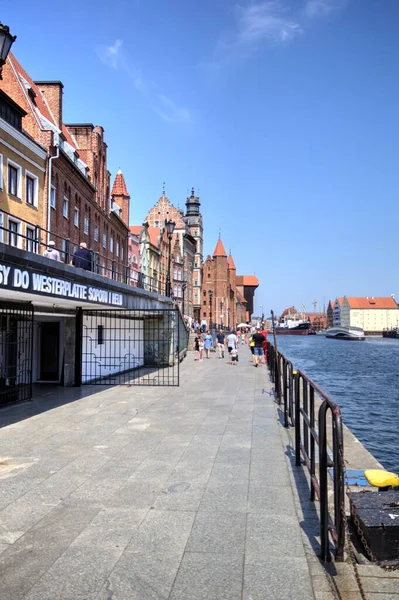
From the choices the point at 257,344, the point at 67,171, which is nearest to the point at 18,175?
the point at 67,171

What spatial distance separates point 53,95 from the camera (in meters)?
29.4

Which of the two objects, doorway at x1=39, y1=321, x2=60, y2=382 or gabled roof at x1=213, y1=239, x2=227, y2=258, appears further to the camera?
gabled roof at x1=213, y1=239, x2=227, y2=258

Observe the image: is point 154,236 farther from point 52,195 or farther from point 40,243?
point 40,243

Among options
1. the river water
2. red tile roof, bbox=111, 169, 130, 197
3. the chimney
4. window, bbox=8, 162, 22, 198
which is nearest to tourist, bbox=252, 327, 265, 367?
the river water

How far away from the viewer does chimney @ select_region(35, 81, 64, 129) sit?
29303 millimetres

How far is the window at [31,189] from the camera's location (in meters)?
22.5

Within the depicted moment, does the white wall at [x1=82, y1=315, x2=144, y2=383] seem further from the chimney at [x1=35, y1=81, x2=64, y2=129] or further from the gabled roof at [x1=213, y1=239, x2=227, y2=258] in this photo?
the gabled roof at [x1=213, y1=239, x2=227, y2=258]

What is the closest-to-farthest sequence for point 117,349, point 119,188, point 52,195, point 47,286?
point 47,286 → point 117,349 → point 52,195 → point 119,188

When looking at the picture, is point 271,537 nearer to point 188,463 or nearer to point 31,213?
point 188,463

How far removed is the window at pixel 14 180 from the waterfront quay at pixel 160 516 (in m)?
13.6

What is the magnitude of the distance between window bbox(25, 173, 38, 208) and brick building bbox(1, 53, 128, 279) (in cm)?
84

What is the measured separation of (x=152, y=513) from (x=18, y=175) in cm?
1945

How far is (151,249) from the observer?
61.6 m

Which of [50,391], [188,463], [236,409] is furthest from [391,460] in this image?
[50,391]
